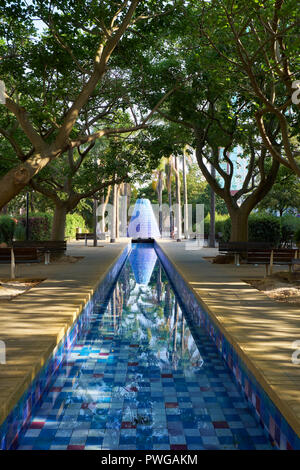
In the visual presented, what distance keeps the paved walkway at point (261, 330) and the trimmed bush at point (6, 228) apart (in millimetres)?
15952

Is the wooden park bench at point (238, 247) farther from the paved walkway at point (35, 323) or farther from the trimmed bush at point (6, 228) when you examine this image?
the trimmed bush at point (6, 228)

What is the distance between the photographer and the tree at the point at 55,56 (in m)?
9.23

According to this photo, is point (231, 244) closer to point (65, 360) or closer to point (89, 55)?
point (89, 55)

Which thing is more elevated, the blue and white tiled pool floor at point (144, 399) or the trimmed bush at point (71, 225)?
the trimmed bush at point (71, 225)

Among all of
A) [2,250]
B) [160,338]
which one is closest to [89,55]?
[2,250]

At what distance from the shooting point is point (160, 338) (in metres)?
7.21

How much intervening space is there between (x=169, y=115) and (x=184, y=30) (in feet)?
17.5

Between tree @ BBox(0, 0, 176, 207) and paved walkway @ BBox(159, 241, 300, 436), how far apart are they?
449 centimetres

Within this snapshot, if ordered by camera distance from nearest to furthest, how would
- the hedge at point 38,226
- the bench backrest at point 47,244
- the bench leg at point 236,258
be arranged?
1. the bench leg at point 236,258
2. the bench backrest at point 47,244
3. the hedge at point 38,226

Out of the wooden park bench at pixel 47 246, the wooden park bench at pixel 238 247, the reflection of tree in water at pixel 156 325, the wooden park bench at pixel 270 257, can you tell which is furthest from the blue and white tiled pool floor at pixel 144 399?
the wooden park bench at pixel 47 246

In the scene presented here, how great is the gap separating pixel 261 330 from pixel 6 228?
21.2 m

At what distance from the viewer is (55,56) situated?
12219 mm

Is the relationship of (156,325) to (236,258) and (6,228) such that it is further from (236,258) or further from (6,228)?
(6,228)

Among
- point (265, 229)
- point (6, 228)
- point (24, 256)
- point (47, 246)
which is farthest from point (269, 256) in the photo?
point (6, 228)
